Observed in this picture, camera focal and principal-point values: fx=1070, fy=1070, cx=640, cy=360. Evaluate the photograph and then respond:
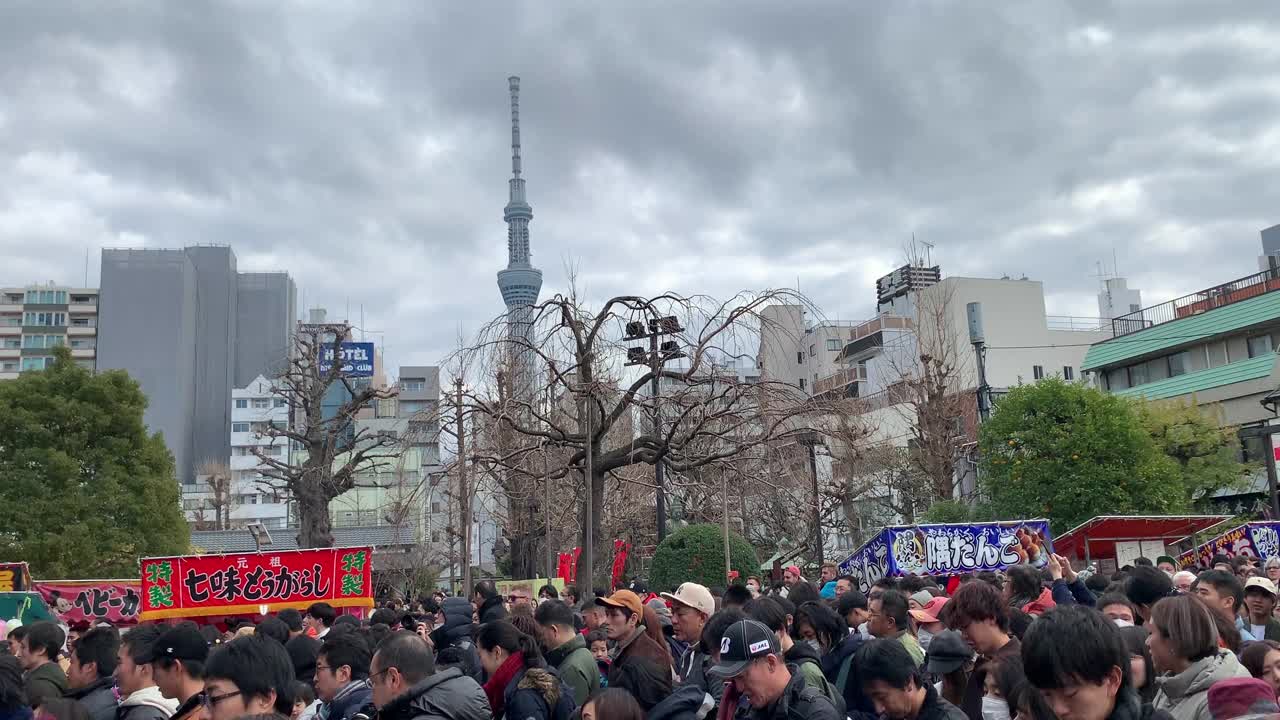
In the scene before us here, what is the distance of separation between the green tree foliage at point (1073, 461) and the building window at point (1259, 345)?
11267 mm

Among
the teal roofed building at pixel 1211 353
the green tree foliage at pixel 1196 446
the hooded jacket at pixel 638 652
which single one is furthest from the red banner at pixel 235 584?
the teal roofed building at pixel 1211 353

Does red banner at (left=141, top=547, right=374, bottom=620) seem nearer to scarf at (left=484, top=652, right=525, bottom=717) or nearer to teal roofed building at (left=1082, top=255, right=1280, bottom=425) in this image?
scarf at (left=484, top=652, right=525, bottom=717)

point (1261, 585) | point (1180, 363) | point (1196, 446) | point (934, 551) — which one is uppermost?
point (1180, 363)

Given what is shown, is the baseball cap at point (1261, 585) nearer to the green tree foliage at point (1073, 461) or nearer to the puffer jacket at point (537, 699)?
the puffer jacket at point (537, 699)

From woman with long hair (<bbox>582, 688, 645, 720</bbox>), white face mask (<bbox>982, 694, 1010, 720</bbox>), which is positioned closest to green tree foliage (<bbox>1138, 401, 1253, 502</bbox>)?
white face mask (<bbox>982, 694, 1010, 720</bbox>)

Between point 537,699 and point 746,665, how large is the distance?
1.48m

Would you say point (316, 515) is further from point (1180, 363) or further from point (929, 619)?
point (1180, 363)

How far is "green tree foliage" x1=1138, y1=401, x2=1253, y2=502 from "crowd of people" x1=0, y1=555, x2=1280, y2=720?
27731 millimetres

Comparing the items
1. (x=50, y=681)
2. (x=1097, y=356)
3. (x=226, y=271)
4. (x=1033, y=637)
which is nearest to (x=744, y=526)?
(x=1097, y=356)

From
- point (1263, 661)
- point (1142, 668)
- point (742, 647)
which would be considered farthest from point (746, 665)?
point (1263, 661)

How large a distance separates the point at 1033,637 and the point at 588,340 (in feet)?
46.2

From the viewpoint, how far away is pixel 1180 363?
40.9 m

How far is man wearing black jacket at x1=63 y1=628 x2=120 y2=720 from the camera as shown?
5.67 metres

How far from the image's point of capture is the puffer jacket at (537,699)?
18.1 feet
